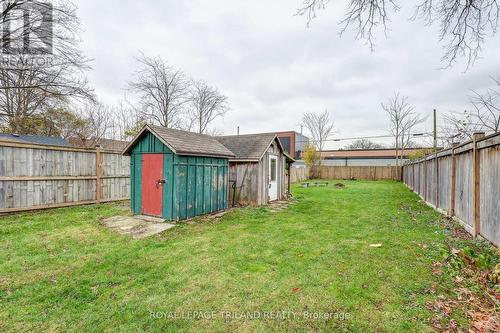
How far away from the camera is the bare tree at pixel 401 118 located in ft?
92.7

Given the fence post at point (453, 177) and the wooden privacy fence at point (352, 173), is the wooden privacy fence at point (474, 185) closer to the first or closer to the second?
the fence post at point (453, 177)

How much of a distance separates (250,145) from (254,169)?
1.29 metres

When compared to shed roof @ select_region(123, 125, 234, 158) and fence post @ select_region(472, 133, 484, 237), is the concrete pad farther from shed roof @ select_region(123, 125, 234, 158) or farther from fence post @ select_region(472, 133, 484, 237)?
fence post @ select_region(472, 133, 484, 237)

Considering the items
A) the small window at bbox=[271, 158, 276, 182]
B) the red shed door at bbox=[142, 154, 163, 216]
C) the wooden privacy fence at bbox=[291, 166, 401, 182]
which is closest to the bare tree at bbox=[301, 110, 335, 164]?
the wooden privacy fence at bbox=[291, 166, 401, 182]

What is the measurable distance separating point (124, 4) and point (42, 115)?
1434 centimetres

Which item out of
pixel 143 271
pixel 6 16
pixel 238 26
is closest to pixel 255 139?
pixel 238 26

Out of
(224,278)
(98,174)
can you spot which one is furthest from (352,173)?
(224,278)

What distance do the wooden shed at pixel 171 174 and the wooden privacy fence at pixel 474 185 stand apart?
6639mm

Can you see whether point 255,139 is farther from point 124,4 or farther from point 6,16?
point 6,16

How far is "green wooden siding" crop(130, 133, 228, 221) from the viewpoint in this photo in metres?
6.98

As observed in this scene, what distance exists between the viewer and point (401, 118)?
2895 cm

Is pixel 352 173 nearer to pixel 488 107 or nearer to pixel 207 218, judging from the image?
pixel 488 107

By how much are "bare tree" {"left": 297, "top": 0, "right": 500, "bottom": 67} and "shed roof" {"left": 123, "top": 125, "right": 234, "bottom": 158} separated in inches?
184

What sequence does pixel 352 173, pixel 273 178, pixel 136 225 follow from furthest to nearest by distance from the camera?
pixel 352 173 → pixel 273 178 → pixel 136 225
